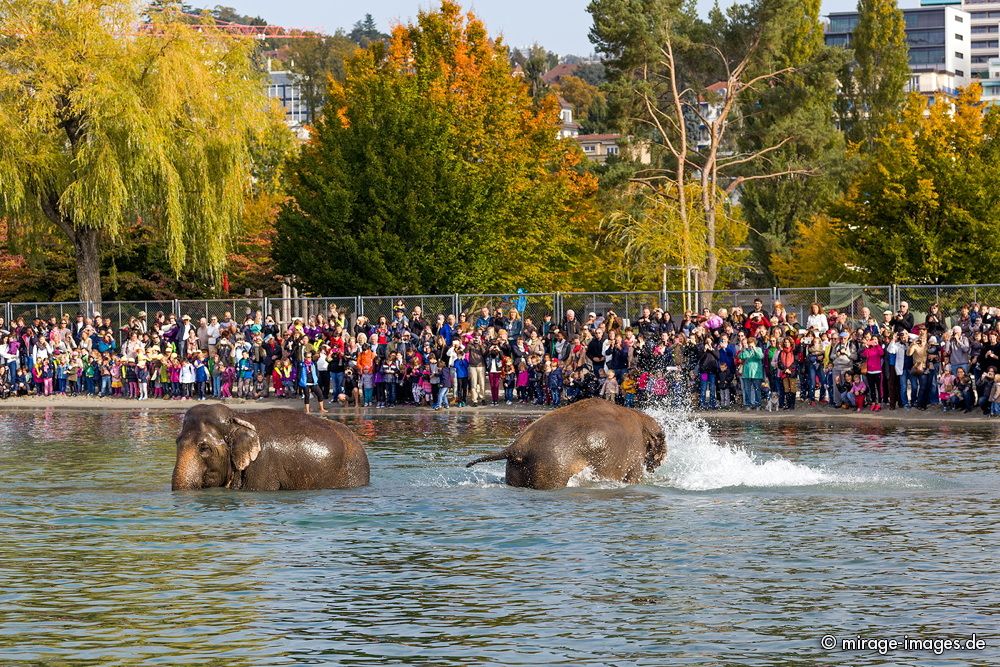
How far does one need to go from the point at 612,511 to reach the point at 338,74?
123 metres

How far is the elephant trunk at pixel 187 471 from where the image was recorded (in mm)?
17734

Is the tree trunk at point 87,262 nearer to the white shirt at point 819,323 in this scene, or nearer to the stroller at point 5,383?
the stroller at point 5,383

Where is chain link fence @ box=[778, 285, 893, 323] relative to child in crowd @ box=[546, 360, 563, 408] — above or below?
above

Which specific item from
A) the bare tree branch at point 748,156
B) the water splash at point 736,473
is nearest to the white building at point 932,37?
the bare tree branch at point 748,156

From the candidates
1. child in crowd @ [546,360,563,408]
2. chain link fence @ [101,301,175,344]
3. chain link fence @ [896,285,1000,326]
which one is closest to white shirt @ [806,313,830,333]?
chain link fence @ [896,285,1000,326]

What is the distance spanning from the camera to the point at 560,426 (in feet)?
58.2

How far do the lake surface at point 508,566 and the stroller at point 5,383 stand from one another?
69.6 ft

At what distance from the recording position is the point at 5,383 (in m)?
42.5

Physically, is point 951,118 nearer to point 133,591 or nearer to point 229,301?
point 229,301

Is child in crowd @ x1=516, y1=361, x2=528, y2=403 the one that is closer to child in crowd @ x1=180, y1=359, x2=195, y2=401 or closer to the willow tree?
child in crowd @ x1=180, y1=359, x2=195, y2=401

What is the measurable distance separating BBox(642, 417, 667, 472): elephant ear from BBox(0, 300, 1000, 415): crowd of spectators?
1290 cm

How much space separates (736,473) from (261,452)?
249 inches

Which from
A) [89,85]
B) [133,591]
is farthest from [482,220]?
[133,591]

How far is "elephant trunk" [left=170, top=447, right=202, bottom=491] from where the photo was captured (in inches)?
698
